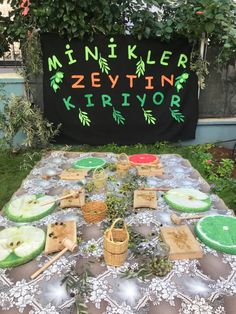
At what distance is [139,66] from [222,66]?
150 cm

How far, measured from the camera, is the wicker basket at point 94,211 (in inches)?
113

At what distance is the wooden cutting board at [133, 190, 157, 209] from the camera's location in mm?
3162

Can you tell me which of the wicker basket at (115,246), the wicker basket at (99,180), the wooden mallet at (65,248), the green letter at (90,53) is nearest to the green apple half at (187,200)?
the wicker basket at (99,180)

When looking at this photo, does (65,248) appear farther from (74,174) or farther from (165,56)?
(165,56)

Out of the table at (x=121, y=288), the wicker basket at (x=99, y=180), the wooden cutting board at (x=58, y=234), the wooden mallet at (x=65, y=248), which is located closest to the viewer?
the table at (x=121, y=288)

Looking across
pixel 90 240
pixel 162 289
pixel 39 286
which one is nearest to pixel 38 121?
pixel 90 240

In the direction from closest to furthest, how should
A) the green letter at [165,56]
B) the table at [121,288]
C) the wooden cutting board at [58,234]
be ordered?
the table at [121,288], the wooden cutting board at [58,234], the green letter at [165,56]

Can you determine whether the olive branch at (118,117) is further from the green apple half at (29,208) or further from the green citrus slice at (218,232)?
the green citrus slice at (218,232)

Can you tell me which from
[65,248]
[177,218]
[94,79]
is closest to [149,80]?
[94,79]

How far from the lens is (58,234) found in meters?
2.64

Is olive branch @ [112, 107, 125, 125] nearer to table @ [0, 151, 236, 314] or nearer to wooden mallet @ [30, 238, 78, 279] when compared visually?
table @ [0, 151, 236, 314]

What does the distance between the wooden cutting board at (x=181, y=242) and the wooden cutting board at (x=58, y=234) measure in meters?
0.81

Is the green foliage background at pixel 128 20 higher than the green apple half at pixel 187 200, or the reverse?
the green foliage background at pixel 128 20

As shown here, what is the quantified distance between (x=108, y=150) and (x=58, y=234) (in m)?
2.74
